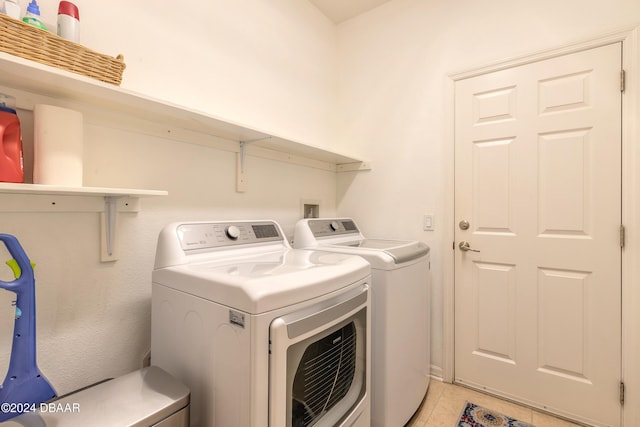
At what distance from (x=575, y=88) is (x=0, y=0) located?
2.65m

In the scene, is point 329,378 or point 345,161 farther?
point 345,161

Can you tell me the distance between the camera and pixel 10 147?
35.1 inches

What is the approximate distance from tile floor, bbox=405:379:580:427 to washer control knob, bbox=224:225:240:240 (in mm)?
1400

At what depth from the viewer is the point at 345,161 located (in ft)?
8.02

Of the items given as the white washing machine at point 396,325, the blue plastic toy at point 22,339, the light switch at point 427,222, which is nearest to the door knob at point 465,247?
the light switch at point 427,222

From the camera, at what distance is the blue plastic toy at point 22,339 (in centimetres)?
86

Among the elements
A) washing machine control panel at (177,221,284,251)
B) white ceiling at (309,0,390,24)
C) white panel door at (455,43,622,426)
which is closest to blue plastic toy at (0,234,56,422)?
washing machine control panel at (177,221,284,251)

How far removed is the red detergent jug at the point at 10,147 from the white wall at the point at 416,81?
2010 mm

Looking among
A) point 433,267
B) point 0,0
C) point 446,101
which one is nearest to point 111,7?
point 0,0

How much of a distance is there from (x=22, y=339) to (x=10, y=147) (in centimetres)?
58

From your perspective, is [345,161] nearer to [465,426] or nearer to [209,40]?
[209,40]

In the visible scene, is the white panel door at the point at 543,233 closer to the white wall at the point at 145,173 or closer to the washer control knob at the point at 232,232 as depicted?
the white wall at the point at 145,173

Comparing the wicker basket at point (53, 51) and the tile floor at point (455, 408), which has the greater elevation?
the wicker basket at point (53, 51)

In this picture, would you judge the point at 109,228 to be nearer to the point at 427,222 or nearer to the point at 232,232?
the point at 232,232
